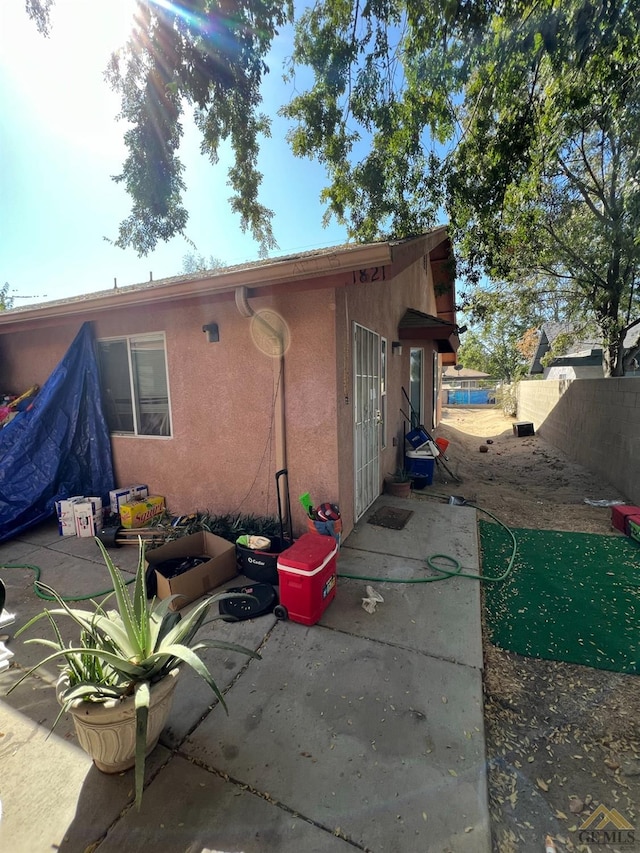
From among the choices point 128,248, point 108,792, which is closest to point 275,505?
point 108,792

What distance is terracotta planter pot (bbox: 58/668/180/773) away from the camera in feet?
5.35

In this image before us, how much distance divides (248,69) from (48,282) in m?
29.5

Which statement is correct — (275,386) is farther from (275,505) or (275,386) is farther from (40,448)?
(40,448)

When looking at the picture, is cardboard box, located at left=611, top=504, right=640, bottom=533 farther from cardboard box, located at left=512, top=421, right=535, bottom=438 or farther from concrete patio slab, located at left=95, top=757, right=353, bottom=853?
cardboard box, located at left=512, top=421, right=535, bottom=438

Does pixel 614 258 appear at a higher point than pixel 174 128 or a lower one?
lower

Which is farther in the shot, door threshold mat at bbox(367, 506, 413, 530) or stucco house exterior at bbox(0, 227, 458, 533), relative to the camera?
door threshold mat at bbox(367, 506, 413, 530)

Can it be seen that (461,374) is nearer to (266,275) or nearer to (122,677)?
(266,275)

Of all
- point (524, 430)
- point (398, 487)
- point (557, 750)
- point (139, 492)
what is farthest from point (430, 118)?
point (524, 430)

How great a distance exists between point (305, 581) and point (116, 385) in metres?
4.05

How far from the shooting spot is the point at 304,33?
544cm

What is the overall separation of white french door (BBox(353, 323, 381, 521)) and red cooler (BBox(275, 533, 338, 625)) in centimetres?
175

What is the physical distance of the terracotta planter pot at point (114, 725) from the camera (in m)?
1.63

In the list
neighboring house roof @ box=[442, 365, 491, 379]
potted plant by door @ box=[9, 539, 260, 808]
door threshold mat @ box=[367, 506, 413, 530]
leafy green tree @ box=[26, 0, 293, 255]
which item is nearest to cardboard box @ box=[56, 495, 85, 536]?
potted plant by door @ box=[9, 539, 260, 808]

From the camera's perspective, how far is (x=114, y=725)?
1652 mm
